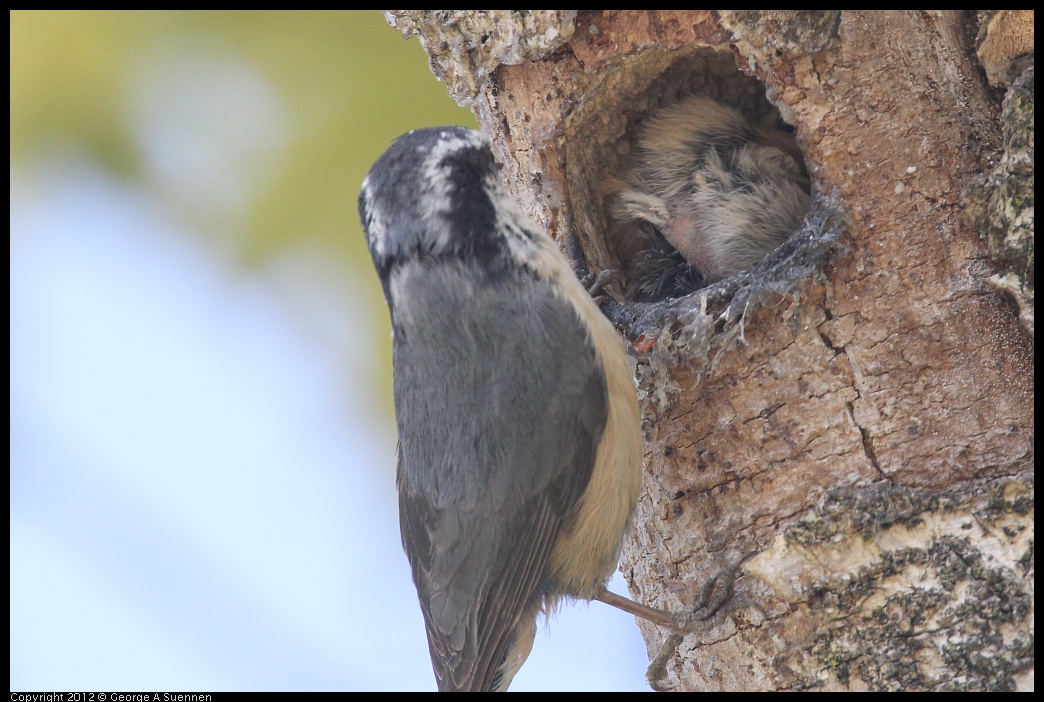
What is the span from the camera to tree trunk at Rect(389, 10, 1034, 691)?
2010 mm

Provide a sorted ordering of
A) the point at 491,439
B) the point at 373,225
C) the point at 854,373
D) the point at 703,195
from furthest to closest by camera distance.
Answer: the point at 703,195 < the point at 373,225 < the point at 491,439 < the point at 854,373

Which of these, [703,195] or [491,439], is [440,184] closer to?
[491,439]

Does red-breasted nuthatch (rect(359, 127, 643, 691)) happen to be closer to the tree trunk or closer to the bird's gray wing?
the bird's gray wing

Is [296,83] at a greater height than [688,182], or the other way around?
[296,83]

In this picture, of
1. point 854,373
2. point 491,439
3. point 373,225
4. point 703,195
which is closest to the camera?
point 854,373

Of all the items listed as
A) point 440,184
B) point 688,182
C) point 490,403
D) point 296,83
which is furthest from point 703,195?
point 296,83

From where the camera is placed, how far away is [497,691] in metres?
2.72

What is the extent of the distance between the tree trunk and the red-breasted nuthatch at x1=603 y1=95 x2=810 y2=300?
42cm

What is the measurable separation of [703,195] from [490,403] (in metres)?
1.00

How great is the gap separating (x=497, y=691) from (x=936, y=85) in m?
1.83

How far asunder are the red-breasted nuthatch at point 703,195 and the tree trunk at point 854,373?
1.38ft

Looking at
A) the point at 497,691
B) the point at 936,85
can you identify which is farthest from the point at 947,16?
the point at 497,691

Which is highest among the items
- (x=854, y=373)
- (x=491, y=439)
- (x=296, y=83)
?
(x=296, y=83)

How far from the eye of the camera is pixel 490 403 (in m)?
2.52
